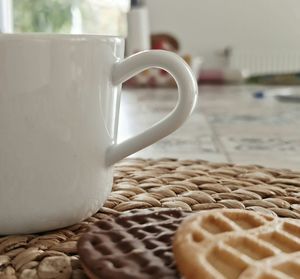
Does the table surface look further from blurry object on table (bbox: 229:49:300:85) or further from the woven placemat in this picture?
blurry object on table (bbox: 229:49:300:85)

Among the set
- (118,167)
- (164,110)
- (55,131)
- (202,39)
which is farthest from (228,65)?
(55,131)

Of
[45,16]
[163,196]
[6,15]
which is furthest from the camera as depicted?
[6,15]

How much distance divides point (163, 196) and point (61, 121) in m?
0.14

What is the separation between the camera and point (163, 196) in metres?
0.48

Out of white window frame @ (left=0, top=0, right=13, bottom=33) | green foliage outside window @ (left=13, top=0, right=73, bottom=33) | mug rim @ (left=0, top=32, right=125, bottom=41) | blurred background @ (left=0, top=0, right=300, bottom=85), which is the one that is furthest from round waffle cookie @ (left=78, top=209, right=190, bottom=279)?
white window frame @ (left=0, top=0, right=13, bottom=33)

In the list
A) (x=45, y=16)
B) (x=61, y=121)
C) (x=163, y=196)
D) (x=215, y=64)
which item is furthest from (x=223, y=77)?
(x=61, y=121)

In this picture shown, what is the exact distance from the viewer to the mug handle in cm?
41

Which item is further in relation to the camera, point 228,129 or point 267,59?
point 267,59

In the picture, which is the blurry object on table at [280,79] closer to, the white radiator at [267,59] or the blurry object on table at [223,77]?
the blurry object on table at [223,77]

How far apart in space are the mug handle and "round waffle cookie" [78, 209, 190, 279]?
0.06 m

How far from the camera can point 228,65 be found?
120 inches

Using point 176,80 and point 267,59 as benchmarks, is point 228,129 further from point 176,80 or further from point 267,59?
point 267,59

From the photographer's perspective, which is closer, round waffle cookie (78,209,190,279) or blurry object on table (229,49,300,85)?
round waffle cookie (78,209,190,279)

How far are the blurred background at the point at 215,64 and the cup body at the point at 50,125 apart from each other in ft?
1.20
